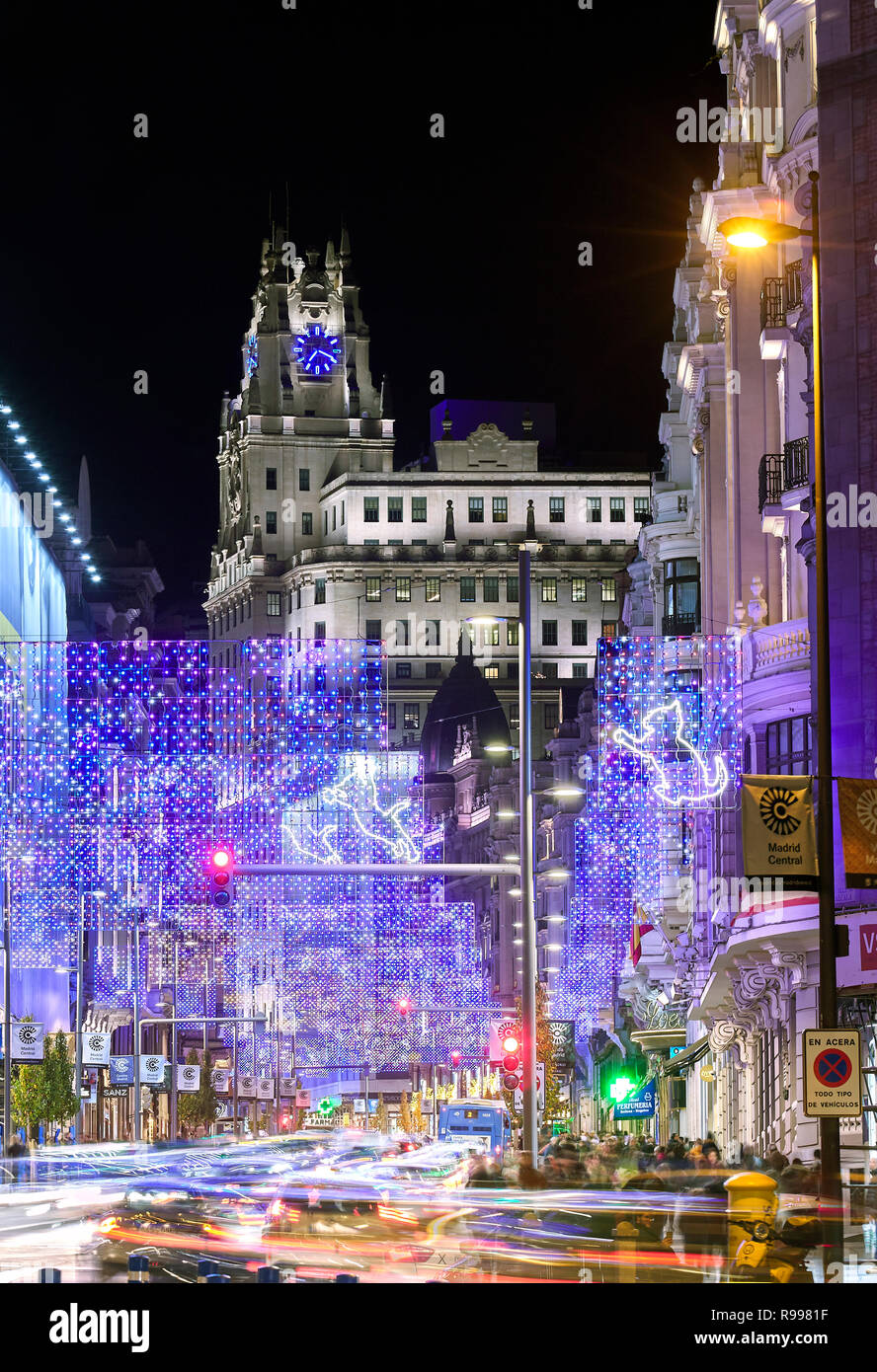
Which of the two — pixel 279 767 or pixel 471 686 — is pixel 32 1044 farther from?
pixel 471 686

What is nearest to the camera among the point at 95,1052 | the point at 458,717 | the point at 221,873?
the point at 221,873

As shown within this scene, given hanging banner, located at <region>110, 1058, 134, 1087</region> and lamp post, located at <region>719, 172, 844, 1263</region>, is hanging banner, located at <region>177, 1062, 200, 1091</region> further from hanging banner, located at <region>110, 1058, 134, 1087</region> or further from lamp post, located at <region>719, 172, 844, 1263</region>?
lamp post, located at <region>719, 172, 844, 1263</region>

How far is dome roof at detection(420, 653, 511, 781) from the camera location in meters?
170

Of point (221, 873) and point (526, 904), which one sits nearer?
point (221, 873)

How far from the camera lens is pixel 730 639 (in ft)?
140

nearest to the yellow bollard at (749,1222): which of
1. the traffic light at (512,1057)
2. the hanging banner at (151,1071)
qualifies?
the traffic light at (512,1057)

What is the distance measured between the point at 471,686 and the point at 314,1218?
155 meters

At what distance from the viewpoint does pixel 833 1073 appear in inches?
816

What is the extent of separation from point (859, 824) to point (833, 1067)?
9.92 ft

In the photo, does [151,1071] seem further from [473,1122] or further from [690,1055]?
[690,1055]

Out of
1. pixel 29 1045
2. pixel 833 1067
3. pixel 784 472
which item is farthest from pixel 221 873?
pixel 29 1045

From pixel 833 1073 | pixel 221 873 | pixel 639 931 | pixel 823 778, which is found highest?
pixel 823 778

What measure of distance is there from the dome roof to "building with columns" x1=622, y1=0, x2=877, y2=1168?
369ft
